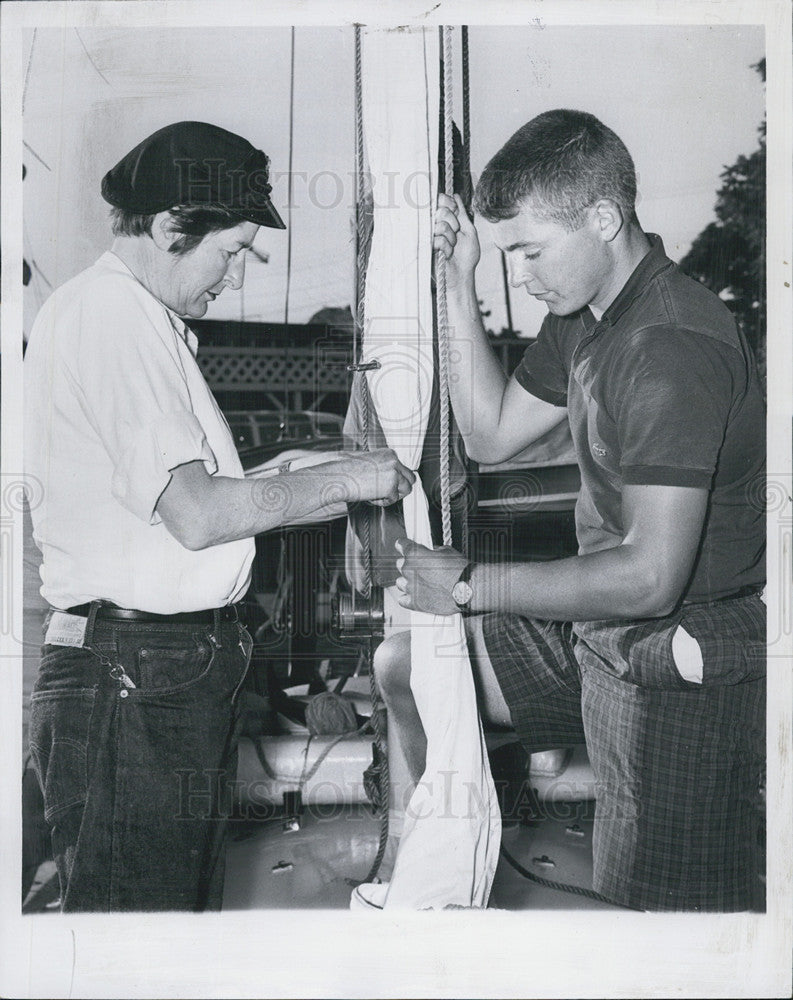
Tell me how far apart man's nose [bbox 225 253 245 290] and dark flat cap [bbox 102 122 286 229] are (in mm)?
72

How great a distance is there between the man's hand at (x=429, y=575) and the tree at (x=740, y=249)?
659 mm

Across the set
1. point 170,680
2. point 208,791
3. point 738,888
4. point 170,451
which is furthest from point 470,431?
point 738,888

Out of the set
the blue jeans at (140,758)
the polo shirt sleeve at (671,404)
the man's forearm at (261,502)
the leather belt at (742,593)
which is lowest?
the blue jeans at (140,758)

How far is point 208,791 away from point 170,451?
0.60 m

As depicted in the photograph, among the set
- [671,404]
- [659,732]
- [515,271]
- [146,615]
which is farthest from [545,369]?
[146,615]

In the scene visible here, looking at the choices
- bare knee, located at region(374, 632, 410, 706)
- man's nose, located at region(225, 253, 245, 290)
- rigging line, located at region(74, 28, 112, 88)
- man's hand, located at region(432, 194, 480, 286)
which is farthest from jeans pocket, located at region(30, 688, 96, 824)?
rigging line, located at region(74, 28, 112, 88)

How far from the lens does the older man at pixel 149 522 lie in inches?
58.2

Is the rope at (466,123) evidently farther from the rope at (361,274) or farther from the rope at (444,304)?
the rope at (361,274)

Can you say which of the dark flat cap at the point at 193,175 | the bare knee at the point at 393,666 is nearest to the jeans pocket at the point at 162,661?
the bare knee at the point at 393,666

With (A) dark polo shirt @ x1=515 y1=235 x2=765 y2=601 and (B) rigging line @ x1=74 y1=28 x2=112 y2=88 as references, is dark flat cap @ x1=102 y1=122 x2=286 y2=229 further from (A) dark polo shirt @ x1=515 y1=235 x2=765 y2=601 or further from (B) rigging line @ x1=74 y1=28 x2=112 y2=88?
(A) dark polo shirt @ x1=515 y1=235 x2=765 y2=601

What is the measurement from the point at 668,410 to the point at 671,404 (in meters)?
0.01

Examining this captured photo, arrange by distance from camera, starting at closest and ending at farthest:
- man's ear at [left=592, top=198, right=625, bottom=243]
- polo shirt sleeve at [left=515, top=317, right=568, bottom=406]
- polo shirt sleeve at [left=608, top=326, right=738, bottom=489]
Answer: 1. polo shirt sleeve at [left=608, top=326, right=738, bottom=489]
2. man's ear at [left=592, top=198, right=625, bottom=243]
3. polo shirt sleeve at [left=515, top=317, right=568, bottom=406]

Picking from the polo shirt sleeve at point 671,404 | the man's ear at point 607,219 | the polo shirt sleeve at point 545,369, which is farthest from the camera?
the polo shirt sleeve at point 545,369

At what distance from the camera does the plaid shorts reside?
60.1 inches
